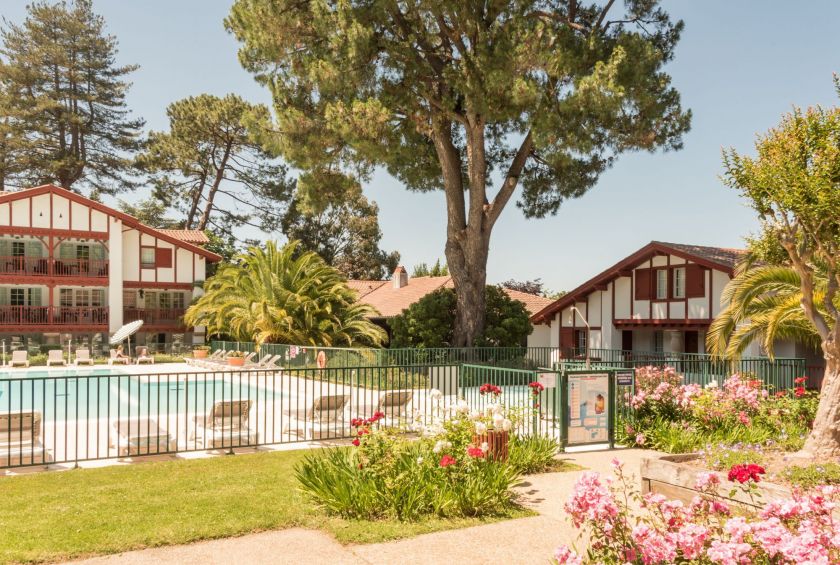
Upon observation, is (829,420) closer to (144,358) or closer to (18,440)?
(18,440)

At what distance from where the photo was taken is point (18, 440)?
10516mm

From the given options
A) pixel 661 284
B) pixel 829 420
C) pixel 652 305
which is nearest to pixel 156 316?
pixel 652 305

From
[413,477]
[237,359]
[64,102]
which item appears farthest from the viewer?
[64,102]

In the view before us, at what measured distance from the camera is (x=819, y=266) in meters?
14.1

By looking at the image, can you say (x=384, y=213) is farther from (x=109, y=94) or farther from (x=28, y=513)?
(x=28, y=513)

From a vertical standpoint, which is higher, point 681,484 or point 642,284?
point 642,284

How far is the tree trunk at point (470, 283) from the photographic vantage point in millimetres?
26234

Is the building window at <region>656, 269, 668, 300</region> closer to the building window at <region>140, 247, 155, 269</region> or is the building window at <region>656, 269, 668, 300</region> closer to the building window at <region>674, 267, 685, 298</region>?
the building window at <region>674, 267, 685, 298</region>

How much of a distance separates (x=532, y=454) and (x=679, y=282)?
17280 mm

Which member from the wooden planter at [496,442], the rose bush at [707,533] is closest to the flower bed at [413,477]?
the wooden planter at [496,442]

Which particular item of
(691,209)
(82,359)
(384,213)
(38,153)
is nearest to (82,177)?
(38,153)

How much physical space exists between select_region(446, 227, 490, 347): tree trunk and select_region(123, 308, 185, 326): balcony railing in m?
19.6

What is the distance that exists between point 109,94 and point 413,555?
55.5 meters

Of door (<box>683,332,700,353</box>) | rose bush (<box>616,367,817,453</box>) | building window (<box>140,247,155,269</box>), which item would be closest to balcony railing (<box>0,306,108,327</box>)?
building window (<box>140,247,155,269</box>)
